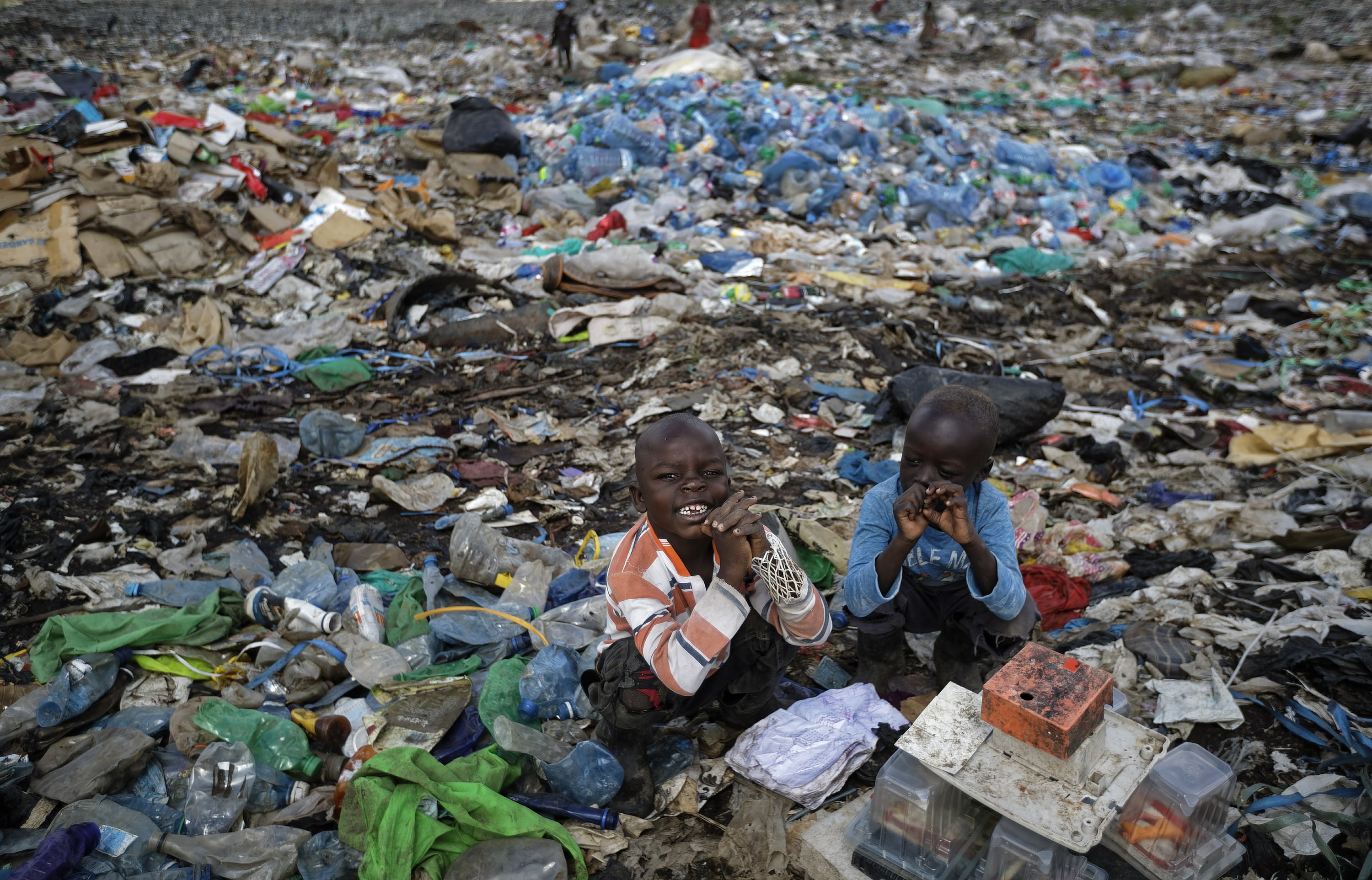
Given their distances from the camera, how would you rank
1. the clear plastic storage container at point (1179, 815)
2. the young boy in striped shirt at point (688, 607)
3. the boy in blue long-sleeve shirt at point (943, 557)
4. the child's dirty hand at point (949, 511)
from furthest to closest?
A: the boy in blue long-sleeve shirt at point (943, 557) < the child's dirty hand at point (949, 511) < the young boy in striped shirt at point (688, 607) < the clear plastic storage container at point (1179, 815)

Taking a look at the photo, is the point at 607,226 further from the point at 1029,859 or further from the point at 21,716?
the point at 1029,859

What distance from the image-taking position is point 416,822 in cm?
211

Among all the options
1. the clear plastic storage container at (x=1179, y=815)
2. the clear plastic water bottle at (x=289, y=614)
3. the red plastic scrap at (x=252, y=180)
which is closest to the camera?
the clear plastic storage container at (x=1179, y=815)

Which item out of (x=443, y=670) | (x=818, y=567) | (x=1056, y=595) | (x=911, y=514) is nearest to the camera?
(x=911, y=514)

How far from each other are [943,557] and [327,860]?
1.88 m

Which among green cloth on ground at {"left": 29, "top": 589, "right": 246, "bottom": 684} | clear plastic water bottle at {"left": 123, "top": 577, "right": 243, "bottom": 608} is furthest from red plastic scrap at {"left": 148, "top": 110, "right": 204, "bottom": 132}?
green cloth on ground at {"left": 29, "top": 589, "right": 246, "bottom": 684}

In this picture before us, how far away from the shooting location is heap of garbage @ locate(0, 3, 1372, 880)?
7.43 ft

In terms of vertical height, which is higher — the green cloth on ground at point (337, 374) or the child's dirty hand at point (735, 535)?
the child's dirty hand at point (735, 535)

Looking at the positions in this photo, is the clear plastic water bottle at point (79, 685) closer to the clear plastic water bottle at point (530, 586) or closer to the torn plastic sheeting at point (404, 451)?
the clear plastic water bottle at point (530, 586)

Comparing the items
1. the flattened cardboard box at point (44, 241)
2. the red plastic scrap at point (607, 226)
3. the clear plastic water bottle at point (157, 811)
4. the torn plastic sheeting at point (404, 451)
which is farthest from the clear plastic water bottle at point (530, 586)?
the flattened cardboard box at point (44, 241)

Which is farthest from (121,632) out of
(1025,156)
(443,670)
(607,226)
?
(1025,156)

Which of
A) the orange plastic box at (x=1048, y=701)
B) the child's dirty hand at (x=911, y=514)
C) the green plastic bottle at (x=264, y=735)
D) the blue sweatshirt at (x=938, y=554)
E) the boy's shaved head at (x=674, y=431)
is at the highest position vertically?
the boy's shaved head at (x=674, y=431)

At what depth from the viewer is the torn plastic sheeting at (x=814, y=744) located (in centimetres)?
231

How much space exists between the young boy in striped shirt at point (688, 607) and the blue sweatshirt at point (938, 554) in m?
0.28
